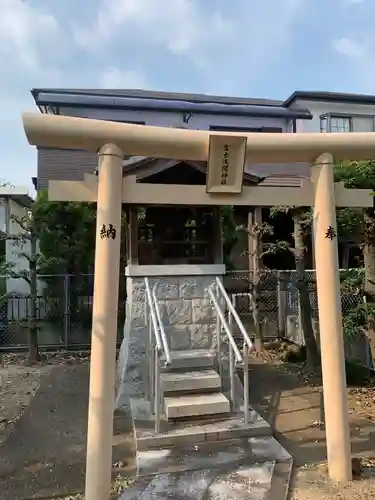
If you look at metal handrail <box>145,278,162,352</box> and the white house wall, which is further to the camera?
the white house wall

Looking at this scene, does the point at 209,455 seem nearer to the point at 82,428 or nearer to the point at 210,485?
the point at 210,485

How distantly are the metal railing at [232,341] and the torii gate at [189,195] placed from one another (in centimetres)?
96

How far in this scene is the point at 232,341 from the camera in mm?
4828

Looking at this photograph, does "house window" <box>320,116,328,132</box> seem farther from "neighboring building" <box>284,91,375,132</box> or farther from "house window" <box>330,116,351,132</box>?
"house window" <box>330,116,351,132</box>

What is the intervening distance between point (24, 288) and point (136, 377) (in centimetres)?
724

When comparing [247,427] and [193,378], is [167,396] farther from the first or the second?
[247,427]

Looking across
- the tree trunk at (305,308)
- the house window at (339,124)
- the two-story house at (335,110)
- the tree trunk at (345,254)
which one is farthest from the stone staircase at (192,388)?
the house window at (339,124)

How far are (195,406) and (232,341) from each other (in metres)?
0.82

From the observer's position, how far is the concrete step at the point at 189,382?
4910 mm

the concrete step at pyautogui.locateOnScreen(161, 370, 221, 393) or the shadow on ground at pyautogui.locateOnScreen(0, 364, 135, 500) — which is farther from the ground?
the concrete step at pyautogui.locateOnScreen(161, 370, 221, 393)

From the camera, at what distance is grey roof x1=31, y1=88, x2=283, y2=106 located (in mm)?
15117

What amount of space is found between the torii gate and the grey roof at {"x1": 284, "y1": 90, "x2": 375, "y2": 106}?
43.4ft

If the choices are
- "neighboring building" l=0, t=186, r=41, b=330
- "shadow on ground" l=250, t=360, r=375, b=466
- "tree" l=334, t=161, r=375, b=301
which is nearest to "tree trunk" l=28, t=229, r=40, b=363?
"neighboring building" l=0, t=186, r=41, b=330

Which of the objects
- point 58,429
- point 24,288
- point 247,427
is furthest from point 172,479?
point 24,288
